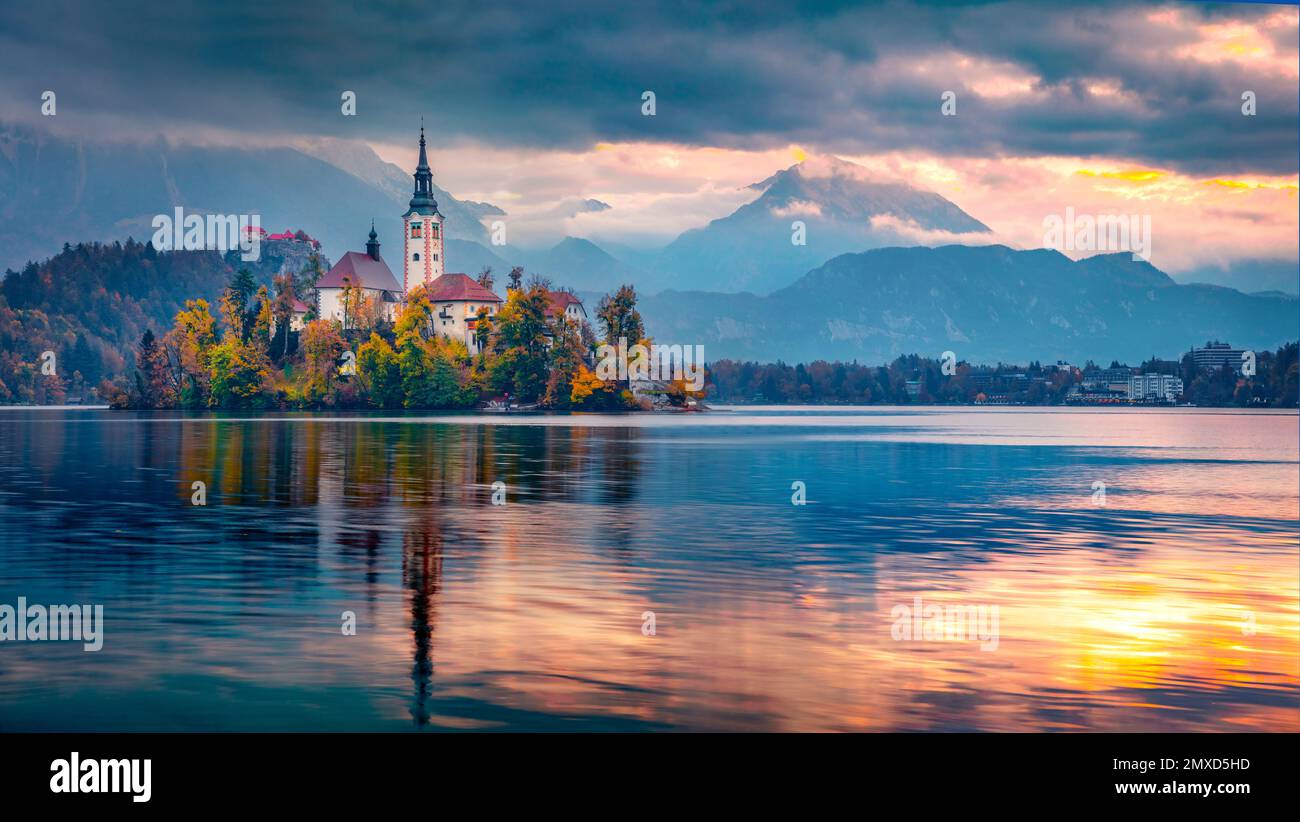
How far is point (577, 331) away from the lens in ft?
548

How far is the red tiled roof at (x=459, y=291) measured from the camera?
180 meters

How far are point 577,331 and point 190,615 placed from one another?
490ft

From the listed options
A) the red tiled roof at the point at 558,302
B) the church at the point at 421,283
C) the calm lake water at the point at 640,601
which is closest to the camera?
the calm lake water at the point at 640,601

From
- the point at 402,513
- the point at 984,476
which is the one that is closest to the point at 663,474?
the point at 984,476

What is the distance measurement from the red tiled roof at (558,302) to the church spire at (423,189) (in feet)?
90.7

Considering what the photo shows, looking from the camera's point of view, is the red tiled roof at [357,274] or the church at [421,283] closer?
the church at [421,283]

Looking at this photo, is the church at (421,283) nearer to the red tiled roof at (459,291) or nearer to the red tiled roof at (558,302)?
the red tiled roof at (459,291)

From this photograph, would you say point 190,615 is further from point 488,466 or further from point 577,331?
point 577,331

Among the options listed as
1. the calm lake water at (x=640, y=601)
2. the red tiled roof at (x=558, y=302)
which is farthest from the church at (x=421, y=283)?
the calm lake water at (x=640, y=601)

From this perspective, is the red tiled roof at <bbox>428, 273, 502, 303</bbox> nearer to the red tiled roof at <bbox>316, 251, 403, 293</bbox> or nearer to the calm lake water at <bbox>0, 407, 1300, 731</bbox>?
the red tiled roof at <bbox>316, 251, 403, 293</bbox>

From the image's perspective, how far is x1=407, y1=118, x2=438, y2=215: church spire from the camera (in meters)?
195
